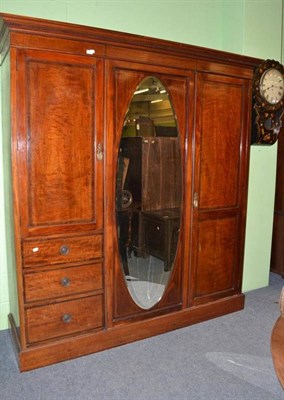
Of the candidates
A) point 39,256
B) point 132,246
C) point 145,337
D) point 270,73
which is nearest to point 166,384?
point 145,337

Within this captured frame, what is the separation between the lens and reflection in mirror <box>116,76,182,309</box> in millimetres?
2281

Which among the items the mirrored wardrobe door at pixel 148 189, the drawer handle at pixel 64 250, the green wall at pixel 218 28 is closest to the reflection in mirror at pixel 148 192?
the mirrored wardrobe door at pixel 148 189

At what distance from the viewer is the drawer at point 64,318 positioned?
2084 mm

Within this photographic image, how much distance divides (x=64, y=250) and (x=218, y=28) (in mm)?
2412

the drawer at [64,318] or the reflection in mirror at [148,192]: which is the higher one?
the reflection in mirror at [148,192]

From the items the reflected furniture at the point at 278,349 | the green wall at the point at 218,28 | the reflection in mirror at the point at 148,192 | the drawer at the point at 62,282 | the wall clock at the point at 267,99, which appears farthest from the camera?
the wall clock at the point at 267,99

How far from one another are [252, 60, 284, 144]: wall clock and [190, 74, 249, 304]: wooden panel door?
13 centimetres

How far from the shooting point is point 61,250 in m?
2.10

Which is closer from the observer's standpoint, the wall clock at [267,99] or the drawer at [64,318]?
the drawer at [64,318]

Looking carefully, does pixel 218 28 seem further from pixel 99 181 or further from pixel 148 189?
pixel 99 181

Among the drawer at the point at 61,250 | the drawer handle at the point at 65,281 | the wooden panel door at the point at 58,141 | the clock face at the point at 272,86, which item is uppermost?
the clock face at the point at 272,86

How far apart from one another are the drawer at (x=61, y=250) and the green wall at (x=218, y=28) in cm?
52

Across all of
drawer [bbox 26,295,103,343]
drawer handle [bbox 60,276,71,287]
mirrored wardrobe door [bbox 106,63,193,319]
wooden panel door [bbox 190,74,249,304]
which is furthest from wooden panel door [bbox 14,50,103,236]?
wooden panel door [bbox 190,74,249,304]

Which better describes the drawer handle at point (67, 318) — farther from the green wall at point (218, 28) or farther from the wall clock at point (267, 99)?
the wall clock at point (267, 99)
